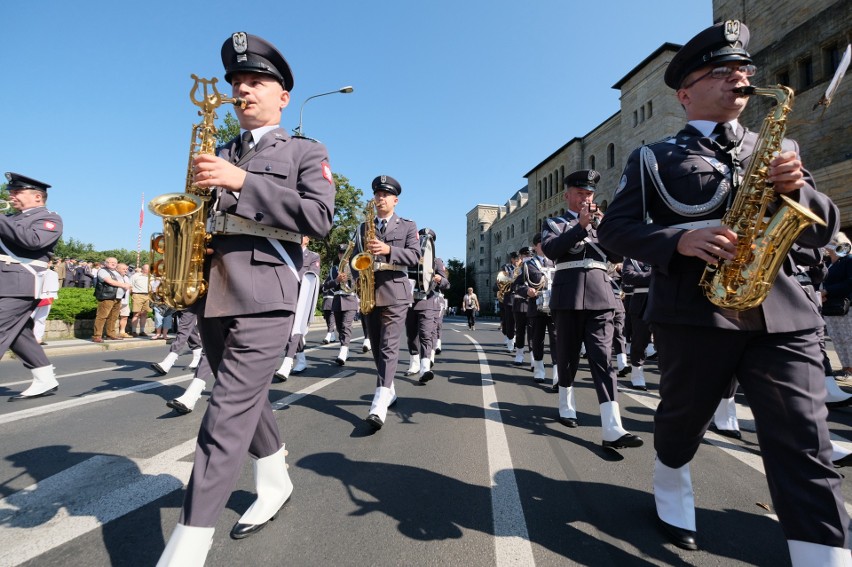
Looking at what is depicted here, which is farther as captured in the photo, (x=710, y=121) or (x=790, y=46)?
Answer: (x=790, y=46)

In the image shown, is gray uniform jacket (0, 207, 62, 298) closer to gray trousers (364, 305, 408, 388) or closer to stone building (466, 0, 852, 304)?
gray trousers (364, 305, 408, 388)

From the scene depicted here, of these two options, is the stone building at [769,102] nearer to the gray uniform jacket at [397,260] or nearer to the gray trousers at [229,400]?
the gray uniform jacket at [397,260]

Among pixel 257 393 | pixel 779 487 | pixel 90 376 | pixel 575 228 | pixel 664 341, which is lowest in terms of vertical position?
pixel 90 376

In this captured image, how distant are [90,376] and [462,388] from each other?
19.0ft

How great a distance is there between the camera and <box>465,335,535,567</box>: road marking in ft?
6.80

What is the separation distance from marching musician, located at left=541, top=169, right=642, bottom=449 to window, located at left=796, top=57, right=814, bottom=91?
77.3 ft

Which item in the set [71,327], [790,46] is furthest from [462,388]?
[790,46]

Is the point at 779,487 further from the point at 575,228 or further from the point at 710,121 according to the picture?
the point at 575,228

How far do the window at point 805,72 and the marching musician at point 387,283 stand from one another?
956 inches

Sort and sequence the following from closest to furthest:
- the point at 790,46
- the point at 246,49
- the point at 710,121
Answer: the point at 710,121 < the point at 246,49 < the point at 790,46

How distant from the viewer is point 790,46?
2062cm

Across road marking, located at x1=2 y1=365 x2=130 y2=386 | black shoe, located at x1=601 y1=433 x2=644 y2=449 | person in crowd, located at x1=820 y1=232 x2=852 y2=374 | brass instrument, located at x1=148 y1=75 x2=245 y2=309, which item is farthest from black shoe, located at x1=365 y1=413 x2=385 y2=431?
person in crowd, located at x1=820 y1=232 x2=852 y2=374

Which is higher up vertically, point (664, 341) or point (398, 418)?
point (664, 341)

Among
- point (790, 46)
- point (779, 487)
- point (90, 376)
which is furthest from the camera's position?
point (790, 46)
